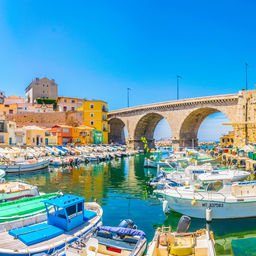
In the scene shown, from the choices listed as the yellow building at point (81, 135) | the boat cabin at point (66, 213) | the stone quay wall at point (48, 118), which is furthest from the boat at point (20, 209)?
the stone quay wall at point (48, 118)

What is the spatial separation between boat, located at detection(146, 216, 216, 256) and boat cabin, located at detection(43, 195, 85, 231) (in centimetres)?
275

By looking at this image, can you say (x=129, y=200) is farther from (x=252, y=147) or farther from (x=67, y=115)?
(x=67, y=115)

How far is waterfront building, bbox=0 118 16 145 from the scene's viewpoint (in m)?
38.8

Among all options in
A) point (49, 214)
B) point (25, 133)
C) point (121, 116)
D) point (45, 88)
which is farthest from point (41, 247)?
point (45, 88)

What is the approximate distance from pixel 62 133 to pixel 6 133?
10795mm

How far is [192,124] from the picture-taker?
4950 cm

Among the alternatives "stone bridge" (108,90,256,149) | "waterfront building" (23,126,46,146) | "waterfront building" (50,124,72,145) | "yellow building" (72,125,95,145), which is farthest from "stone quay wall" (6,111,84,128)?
"waterfront building" (23,126,46,146)

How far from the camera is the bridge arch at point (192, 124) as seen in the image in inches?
1785

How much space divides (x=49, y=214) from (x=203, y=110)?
41.1 meters

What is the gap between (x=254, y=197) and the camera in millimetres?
10914

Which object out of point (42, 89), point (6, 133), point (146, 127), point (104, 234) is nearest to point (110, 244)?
point (104, 234)

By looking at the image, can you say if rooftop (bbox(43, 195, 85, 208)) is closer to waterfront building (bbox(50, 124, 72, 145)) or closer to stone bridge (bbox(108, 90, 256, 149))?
stone bridge (bbox(108, 90, 256, 149))

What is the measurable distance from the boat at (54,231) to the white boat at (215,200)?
4.35 m

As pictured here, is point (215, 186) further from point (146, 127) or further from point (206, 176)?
point (146, 127)
